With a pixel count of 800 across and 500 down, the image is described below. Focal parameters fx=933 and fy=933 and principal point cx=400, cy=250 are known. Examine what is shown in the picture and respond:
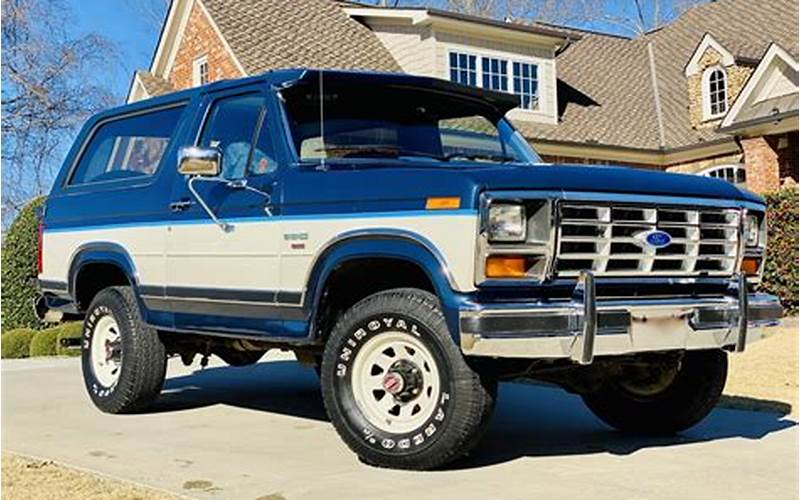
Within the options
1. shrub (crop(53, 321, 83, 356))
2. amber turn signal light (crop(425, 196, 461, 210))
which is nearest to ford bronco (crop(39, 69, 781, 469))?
amber turn signal light (crop(425, 196, 461, 210))

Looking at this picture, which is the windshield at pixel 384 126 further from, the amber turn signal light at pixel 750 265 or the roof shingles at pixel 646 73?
the roof shingles at pixel 646 73

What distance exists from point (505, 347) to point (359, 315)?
96cm

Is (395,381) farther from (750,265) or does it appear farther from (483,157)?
(750,265)

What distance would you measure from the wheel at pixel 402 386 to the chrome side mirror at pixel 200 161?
1.32 m

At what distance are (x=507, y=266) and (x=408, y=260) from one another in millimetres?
545

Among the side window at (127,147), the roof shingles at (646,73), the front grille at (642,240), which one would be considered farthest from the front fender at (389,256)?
the roof shingles at (646,73)

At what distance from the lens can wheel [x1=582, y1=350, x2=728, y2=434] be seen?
5988mm

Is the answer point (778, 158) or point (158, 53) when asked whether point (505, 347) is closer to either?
point (778, 158)

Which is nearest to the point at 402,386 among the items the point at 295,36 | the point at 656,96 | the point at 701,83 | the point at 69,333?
the point at 69,333

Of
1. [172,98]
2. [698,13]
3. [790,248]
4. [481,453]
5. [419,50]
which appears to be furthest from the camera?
[698,13]

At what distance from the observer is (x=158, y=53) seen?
81.4ft

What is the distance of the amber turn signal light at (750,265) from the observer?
5.62 meters

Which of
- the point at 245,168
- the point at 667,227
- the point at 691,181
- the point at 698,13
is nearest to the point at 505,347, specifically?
the point at 667,227

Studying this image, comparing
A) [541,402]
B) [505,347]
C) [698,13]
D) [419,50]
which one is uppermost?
[698,13]
